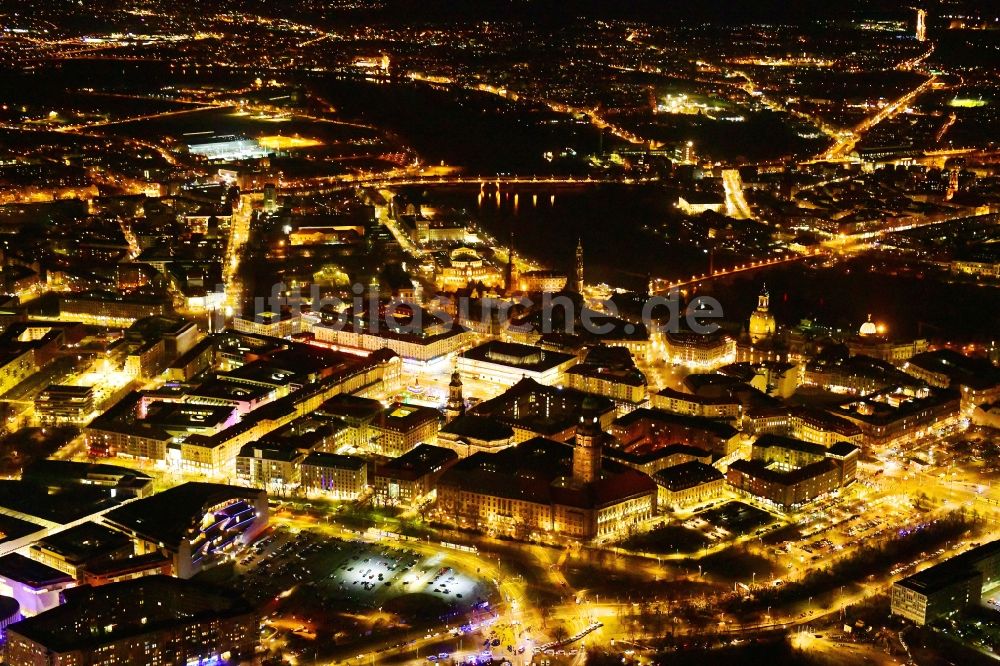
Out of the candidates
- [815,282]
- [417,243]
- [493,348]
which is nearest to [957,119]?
[815,282]

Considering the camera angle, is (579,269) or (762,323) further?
(579,269)

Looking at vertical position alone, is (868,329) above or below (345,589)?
above

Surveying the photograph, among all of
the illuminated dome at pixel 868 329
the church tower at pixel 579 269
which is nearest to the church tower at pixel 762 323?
the illuminated dome at pixel 868 329

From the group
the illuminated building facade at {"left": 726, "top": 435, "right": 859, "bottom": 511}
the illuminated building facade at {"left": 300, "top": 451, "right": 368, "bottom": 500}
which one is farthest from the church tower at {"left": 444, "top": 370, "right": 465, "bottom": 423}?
the illuminated building facade at {"left": 726, "top": 435, "right": 859, "bottom": 511}

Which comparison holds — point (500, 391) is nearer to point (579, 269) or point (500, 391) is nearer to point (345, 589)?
point (579, 269)

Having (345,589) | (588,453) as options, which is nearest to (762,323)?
(588,453)

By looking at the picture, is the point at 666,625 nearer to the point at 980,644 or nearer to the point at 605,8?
the point at 980,644

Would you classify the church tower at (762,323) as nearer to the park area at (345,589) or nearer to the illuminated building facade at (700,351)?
the illuminated building facade at (700,351)

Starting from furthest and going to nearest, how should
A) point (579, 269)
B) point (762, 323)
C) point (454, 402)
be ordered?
Answer: point (579, 269) < point (762, 323) < point (454, 402)
